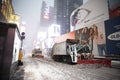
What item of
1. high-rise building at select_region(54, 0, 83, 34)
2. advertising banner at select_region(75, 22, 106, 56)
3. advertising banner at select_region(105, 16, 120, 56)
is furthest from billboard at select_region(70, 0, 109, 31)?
high-rise building at select_region(54, 0, 83, 34)

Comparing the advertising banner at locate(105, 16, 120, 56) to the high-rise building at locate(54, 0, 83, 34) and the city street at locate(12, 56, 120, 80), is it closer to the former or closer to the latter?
the city street at locate(12, 56, 120, 80)

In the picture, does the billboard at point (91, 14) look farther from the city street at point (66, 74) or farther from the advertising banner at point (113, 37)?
the city street at point (66, 74)

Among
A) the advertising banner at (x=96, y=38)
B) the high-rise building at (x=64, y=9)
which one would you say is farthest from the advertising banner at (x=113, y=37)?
the high-rise building at (x=64, y=9)

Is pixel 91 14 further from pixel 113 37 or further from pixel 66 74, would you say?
pixel 66 74

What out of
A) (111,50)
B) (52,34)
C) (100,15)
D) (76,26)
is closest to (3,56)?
(111,50)

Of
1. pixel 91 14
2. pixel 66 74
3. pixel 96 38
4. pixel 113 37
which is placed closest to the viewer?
pixel 66 74

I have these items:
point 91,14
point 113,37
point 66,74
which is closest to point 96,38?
point 113,37

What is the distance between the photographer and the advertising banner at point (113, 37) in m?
22.3

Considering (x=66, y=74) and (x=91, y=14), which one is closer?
(x=66, y=74)

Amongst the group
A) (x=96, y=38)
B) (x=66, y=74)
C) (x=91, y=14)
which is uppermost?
(x=91, y=14)

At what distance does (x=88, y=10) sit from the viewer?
49719 millimetres

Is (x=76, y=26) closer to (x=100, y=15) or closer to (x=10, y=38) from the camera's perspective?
(x=100, y=15)

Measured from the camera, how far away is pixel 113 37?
941 inches

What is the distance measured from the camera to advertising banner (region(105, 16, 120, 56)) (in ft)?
73.2
